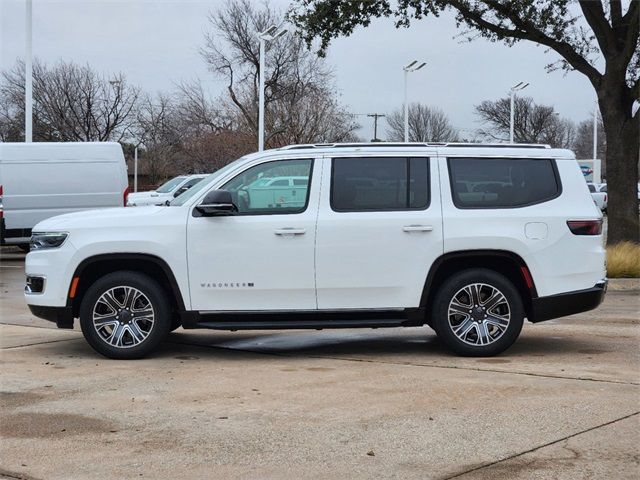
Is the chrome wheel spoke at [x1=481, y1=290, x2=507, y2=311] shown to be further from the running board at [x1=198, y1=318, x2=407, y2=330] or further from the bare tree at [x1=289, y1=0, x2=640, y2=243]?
the bare tree at [x1=289, y1=0, x2=640, y2=243]

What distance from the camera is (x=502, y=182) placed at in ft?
26.9

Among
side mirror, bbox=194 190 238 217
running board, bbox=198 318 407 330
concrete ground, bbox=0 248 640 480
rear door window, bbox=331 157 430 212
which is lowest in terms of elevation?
concrete ground, bbox=0 248 640 480

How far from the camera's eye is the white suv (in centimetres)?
795

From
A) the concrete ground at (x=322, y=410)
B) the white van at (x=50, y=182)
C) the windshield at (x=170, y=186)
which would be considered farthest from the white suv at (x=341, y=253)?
the windshield at (x=170, y=186)

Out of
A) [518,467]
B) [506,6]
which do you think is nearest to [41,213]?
[506,6]

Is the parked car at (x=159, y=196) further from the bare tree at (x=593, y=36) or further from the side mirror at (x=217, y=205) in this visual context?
the side mirror at (x=217, y=205)

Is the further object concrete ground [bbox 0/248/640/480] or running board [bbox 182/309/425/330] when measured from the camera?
running board [bbox 182/309/425/330]

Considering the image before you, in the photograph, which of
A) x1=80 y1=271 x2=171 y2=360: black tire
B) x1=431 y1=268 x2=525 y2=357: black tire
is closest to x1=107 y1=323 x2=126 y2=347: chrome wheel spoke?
x1=80 y1=271 x2=171 y2=360: black tire

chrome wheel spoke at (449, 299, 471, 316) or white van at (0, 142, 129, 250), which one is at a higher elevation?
white van at (0, 142, 129, 250)

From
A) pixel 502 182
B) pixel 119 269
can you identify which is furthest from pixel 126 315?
pixel 502 182

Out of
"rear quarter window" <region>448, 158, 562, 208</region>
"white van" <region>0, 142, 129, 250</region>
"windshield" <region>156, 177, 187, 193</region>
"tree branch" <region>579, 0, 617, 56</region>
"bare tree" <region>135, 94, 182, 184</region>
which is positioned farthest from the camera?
"bare tree" <region>135, 94, 182, 184</region>

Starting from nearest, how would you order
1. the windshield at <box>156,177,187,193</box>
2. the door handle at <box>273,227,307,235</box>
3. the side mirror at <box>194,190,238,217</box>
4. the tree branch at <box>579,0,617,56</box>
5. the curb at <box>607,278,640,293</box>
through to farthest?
the side mirror at <box>194,190,238,217</box>, the door handle at <box>273,227,307,235</box>, the curb at <box>607,278,640,293</box>, the tree branch at <box>579,0,617,56</box>, the windshield at <box>156,177,187,193</box>

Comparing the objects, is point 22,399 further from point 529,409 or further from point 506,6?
point 506,6

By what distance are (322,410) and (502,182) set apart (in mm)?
3109
